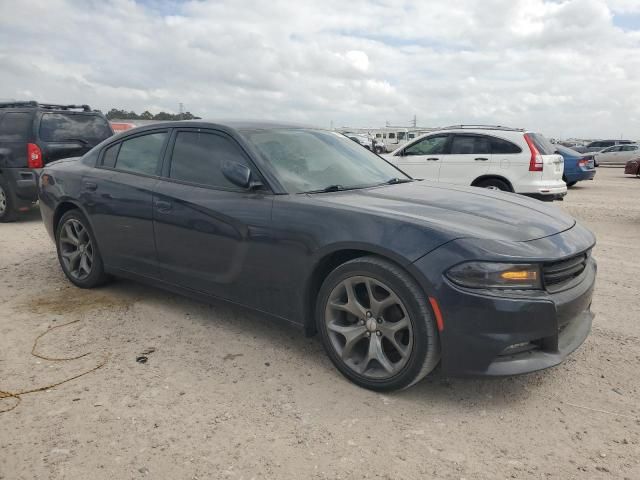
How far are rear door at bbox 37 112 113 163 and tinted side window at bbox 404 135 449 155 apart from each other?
5.73 meters

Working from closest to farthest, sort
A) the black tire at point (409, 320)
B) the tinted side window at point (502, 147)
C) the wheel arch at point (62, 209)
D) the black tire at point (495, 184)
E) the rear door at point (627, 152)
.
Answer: the black tire at point (409, 320), the wheel arch at point (62, 209), the tinted side window at point (502, 147), the black tire at point (495, 184), the rear door at point (627, 152)

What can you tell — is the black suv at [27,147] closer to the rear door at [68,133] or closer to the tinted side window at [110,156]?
the rear door at [68,133]

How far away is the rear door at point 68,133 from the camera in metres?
8.22

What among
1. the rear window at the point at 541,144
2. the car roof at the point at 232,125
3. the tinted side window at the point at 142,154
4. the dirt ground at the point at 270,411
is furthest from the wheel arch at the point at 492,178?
the tinted side window at the point at 142,154

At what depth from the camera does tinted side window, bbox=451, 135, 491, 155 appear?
960cm

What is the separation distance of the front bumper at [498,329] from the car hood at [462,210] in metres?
0.31

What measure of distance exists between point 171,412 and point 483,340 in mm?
1664

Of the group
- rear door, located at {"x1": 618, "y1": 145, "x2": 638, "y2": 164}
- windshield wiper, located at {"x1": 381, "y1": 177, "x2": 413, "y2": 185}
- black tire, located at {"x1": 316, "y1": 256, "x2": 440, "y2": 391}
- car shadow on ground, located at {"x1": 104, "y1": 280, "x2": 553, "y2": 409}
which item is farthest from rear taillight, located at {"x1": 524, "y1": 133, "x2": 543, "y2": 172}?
rear door, located at {"x1": 618, "y1": 145, "x2": 638, "y2": 164}

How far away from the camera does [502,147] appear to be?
9.41 metres

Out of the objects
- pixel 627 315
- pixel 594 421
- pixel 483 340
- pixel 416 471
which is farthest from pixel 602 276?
pixel 416 471

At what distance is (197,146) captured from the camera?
389 centimetres

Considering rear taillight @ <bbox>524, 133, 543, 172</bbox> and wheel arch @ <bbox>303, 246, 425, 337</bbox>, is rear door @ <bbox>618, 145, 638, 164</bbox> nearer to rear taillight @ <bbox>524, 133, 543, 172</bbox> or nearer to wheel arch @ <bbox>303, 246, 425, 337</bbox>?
rear taillight @ <bbox>524, 133, 543, 172</bbox>

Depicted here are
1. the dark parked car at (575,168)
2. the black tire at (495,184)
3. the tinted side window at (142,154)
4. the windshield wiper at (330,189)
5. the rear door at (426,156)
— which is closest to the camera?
the windshield wiper at (330,189)

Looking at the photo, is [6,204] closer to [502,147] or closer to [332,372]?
[332,372]
